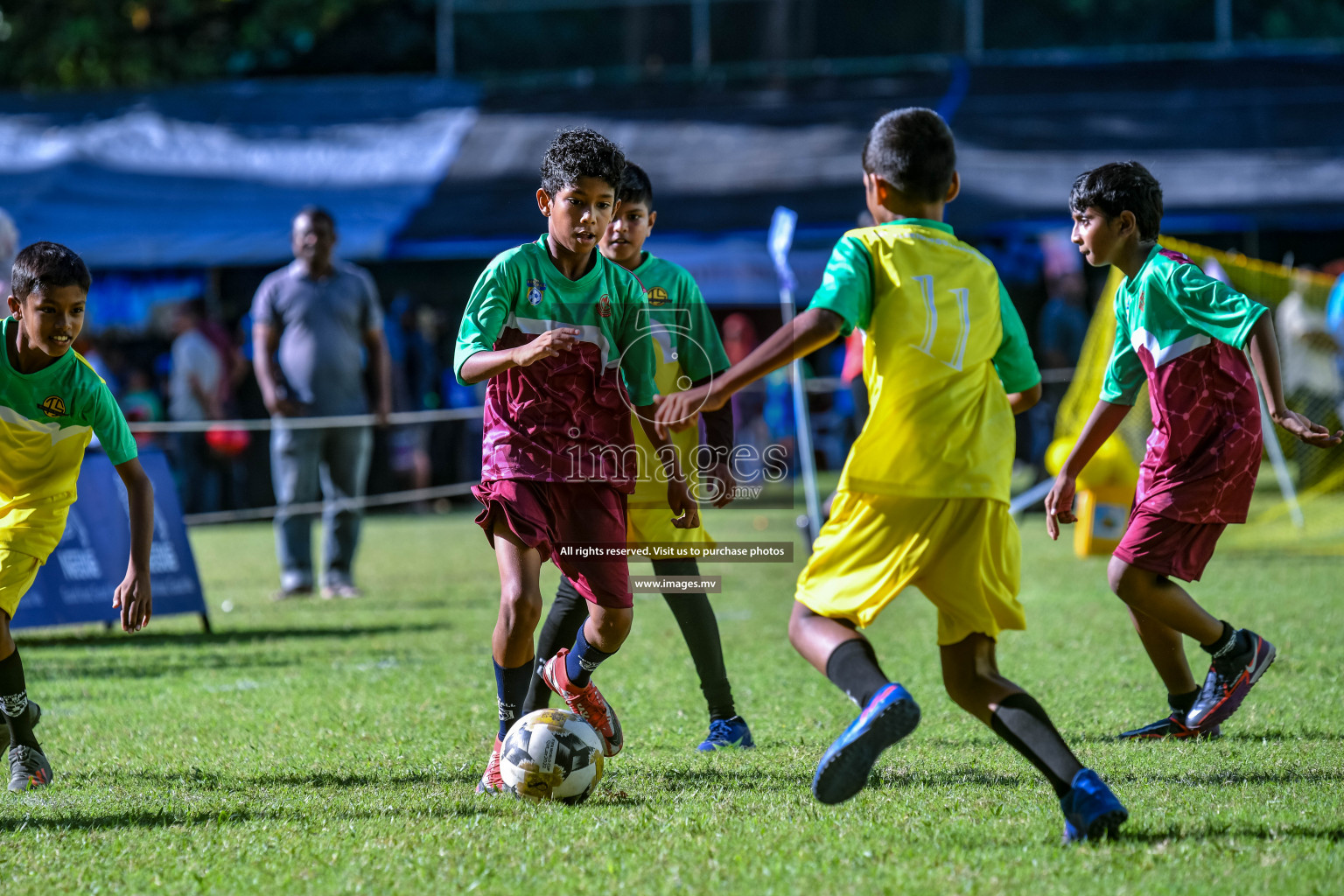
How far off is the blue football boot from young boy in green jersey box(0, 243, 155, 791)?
2.74 metres

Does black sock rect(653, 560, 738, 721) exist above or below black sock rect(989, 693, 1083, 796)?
below

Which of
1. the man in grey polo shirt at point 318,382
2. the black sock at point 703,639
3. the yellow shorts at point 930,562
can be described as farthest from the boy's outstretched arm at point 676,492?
the man in grey polo shirt at point 318,382

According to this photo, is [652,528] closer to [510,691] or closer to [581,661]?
[581,661]

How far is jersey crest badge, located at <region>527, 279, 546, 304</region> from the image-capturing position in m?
4.37

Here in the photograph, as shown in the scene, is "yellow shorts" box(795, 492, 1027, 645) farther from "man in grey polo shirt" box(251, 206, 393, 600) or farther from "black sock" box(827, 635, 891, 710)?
"man in grey polo shirt" box(251, 206, 393, 600)

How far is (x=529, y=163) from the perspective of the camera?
1834cm

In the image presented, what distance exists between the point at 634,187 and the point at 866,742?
2.52 metres

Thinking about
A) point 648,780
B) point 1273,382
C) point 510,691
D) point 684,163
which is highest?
point 684,163

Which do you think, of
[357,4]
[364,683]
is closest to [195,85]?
[357,4]

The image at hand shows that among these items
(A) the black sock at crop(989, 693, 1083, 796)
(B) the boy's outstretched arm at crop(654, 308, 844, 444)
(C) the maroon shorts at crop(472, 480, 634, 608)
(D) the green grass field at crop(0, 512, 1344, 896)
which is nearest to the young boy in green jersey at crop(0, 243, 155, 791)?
(D) the green grass field at crop(0, 512, 1344, 896)

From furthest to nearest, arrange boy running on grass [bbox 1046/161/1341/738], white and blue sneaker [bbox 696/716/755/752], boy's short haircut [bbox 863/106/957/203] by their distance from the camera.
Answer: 1. white and blue sneaker [bbox 696/716/755/752]
2. boy running on grass [bbox 1046/161/1341/738]
3. boy's short haircut [bbox 863/106/957/203]

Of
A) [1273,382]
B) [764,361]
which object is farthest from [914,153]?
[1273,382]

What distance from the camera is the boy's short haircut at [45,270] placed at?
14.5ft

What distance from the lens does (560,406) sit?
4.33m
